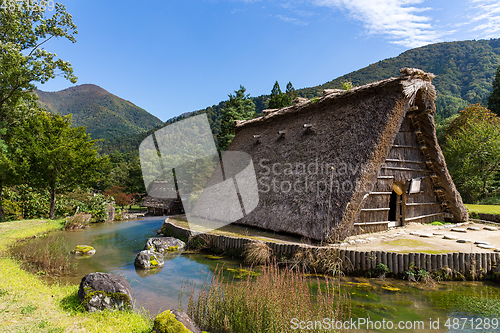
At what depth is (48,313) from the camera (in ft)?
13.3

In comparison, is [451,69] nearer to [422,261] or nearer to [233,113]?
[233,113]

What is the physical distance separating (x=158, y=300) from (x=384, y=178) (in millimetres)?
7814

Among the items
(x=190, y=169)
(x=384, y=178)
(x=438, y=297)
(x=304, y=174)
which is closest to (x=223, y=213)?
(x=304, y=174)

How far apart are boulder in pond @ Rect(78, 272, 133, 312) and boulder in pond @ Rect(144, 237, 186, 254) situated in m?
4.72

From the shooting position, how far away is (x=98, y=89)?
136750 millimetres

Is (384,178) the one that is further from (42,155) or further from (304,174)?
(42,155)

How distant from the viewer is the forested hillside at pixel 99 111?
88.9 meters

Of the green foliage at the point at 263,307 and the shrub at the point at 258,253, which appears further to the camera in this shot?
the shrub at the point at 258,253

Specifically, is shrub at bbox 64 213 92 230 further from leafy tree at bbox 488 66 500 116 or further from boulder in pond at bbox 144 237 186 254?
leafy tree at bbox 488 66 500 116

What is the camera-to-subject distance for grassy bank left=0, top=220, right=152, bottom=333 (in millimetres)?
3613

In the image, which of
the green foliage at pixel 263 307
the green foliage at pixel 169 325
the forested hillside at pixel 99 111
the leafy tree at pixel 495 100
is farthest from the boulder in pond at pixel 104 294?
the forested hillside at pixel 99 111

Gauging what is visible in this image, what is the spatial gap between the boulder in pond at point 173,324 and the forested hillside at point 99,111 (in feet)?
275

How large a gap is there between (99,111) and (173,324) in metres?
120

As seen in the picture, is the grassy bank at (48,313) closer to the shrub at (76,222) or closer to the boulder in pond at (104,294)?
the boulder in pond at (104,294)
